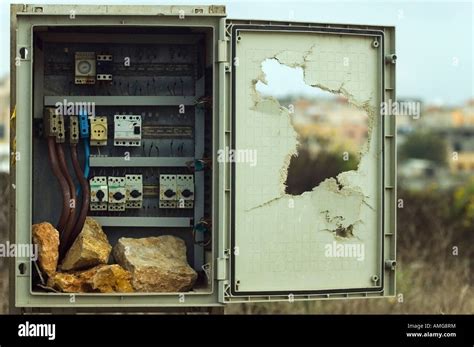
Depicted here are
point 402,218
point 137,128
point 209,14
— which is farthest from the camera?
point 402,218

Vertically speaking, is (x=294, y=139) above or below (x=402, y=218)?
above

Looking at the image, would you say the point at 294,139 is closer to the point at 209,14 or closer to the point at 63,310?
the point at 209,14

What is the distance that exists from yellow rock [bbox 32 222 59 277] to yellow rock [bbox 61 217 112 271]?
0.41 feet

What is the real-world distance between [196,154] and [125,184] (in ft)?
2.02

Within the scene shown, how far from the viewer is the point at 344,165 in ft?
35.1

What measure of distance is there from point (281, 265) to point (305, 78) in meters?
1.37

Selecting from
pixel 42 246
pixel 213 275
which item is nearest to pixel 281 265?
pixel 213 275

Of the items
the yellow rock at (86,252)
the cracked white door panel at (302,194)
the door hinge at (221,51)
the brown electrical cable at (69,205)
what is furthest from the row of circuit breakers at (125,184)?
the door hinge at (221,51)

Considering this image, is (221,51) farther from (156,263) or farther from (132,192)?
(156,263)

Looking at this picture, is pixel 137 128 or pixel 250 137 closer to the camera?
pixel 250 137

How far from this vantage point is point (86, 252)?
610 cm

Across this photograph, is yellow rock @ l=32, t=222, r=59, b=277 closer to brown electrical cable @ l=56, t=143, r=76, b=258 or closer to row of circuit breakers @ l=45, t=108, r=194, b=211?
brown electrical cable @ l=56, t=143, r=76, b=258

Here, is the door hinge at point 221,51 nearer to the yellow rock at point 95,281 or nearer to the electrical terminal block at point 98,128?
the electrical terminal block at point 98,128

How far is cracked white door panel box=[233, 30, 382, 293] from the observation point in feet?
19.2
